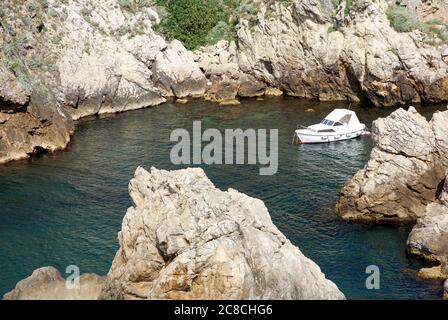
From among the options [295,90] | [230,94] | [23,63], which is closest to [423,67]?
[295,90]

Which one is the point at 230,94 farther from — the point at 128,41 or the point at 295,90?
the point at 128,41

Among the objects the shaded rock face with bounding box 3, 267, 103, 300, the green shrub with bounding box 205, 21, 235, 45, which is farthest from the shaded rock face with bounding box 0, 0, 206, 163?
the shaded rock face with bounding box 3, 267, 103, 300

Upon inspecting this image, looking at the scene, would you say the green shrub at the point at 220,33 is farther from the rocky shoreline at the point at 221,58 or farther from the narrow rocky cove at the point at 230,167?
the rocky shoreline at the point at 221,58

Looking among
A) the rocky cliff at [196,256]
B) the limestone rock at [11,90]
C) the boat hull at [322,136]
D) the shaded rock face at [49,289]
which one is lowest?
the shaded rock face at [49,289]

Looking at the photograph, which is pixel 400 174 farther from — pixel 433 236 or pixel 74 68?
pixel 74 68

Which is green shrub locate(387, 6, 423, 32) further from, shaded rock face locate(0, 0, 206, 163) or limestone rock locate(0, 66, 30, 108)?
limestone rock locate(0, 66, 30, 108)

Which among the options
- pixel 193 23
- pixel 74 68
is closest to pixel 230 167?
pixel 74 68

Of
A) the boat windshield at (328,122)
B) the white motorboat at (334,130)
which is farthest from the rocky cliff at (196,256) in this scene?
the boat windshield at (328,122)

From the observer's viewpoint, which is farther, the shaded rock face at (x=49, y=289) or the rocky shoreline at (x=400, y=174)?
the rocky shoreline at (x=400, y=174)
